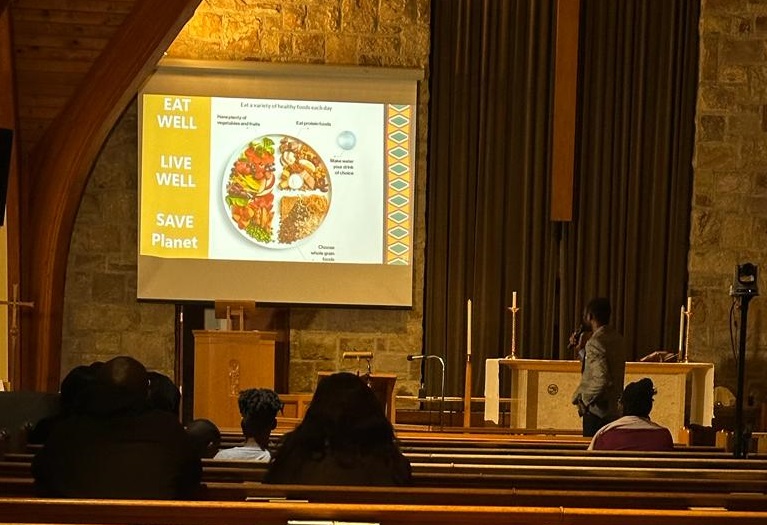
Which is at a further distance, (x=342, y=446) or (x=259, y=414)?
(x=259, y=414)

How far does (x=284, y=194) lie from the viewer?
1134cm

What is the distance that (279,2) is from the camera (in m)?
11.4

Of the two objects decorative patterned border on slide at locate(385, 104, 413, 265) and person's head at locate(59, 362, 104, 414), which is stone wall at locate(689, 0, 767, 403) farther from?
person's head at locate(59, 362, 104, 414)

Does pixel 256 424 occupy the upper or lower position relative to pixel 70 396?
lower

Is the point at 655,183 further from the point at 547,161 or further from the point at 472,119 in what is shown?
the point at 472,119

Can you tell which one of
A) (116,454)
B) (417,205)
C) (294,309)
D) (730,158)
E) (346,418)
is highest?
(730,158)

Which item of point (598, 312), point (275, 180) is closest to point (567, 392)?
point (598, 312)

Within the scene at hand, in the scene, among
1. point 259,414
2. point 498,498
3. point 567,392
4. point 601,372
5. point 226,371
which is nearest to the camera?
point 498,498

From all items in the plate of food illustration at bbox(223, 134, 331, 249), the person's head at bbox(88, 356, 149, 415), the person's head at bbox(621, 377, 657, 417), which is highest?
the plate of food illustration at bbox(223, 134, 331, 249)

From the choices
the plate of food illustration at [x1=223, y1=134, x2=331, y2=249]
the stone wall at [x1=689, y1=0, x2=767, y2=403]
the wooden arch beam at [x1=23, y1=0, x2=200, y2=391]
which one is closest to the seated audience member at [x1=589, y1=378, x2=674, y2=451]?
the wooden arch beam at [x1=23, y1=0, x2=200, y2=391]

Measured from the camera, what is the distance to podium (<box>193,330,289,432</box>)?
29.9 feet

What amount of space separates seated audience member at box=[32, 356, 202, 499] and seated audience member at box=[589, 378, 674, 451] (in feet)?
8.30

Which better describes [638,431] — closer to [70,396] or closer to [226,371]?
[70,396]

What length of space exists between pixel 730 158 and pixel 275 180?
4264 mm
